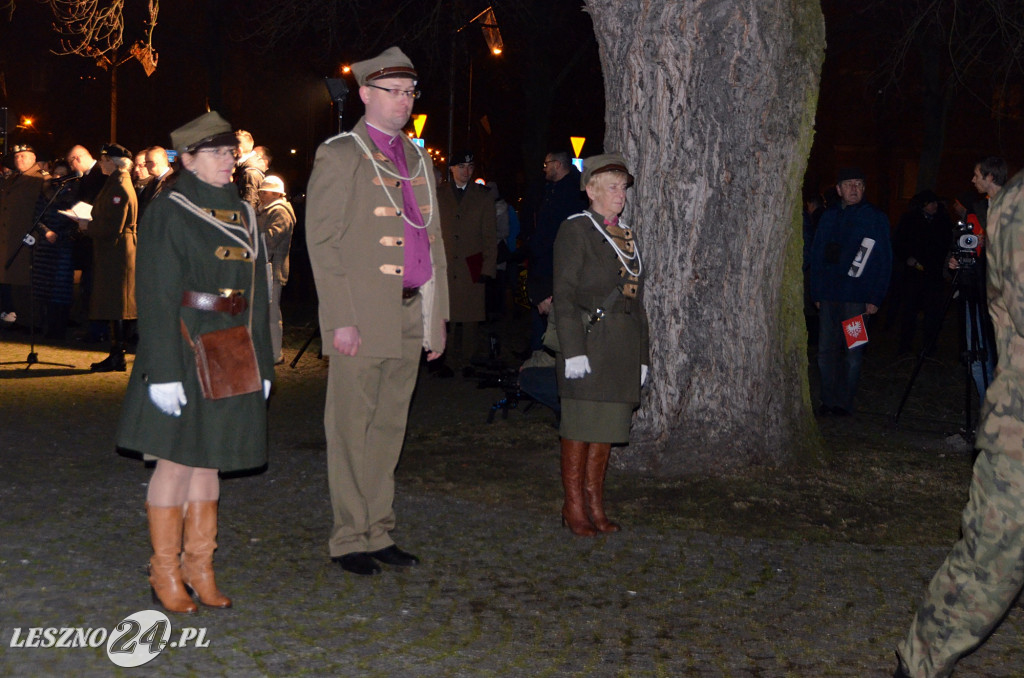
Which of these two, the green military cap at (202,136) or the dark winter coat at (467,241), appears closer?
the green military cap at (202,136)

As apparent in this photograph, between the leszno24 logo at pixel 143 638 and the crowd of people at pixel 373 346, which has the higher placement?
the crowd of people at pixel 373 346

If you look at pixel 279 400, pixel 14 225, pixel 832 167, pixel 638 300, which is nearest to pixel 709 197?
pixel 638 300

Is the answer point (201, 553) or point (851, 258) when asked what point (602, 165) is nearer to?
point (201, 553)

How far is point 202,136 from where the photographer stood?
17.3ft

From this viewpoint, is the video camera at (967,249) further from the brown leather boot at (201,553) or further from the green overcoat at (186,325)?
the brown leather boot at (201,553)

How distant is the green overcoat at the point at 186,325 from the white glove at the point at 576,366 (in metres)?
1.67

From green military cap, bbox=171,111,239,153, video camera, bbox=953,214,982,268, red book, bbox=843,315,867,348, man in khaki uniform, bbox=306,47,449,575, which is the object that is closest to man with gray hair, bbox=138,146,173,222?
red book, bbox=843,315,867,348

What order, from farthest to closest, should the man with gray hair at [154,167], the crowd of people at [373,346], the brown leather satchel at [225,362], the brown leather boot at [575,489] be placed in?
the man with gray hair at [154,167]
the brown leather boot at [575,489]
the brown leather satchel at [225,362]
the crowd of people at [373,346]

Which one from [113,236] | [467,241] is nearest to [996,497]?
[467,241]

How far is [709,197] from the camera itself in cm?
844

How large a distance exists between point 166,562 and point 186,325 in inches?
36.6

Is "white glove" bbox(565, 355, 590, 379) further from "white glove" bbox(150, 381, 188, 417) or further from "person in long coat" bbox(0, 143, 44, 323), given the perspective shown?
"person in long coat" bbox(0, 143, 44, 323)

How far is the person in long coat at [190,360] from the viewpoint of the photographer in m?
5.16

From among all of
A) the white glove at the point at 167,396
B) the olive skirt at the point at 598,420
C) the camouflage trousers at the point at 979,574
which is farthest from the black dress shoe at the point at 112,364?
the camouflage trousers at the point at 979,574
